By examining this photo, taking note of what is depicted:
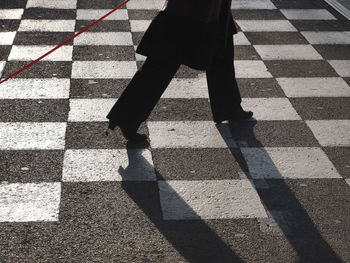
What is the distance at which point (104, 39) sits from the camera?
6836 millimetres

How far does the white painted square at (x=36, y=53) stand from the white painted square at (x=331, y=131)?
2.47 metres

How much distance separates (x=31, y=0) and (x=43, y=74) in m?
2.42

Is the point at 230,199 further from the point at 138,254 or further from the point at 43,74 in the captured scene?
the point at 43,74

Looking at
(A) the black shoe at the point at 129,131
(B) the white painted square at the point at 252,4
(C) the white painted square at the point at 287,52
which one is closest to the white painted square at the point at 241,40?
(C) the white painted square at the point at 287,52

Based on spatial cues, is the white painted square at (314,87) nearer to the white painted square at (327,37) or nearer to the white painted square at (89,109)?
the white painted square at (327,37)

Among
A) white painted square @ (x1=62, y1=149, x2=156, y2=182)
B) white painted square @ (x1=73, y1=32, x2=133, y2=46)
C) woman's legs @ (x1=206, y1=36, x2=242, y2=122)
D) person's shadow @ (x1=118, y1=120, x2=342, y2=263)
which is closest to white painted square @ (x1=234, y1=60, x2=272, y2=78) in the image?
woman's legs @ (x1=206, y1=36, x2=242, y2=122)

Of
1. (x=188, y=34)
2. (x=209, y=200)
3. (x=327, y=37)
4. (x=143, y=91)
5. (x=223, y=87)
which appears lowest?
(x=327, y=37)

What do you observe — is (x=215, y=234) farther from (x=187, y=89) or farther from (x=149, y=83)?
(x=187, y=89)

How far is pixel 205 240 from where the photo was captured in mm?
3750

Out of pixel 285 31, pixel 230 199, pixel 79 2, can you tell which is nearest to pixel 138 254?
pixel 230 199

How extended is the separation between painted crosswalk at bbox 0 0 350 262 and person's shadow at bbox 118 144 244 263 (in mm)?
13

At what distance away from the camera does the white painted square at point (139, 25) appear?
716 cm

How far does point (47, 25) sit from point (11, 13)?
598mm

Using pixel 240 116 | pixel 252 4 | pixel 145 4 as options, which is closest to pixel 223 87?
pixel 240 116
